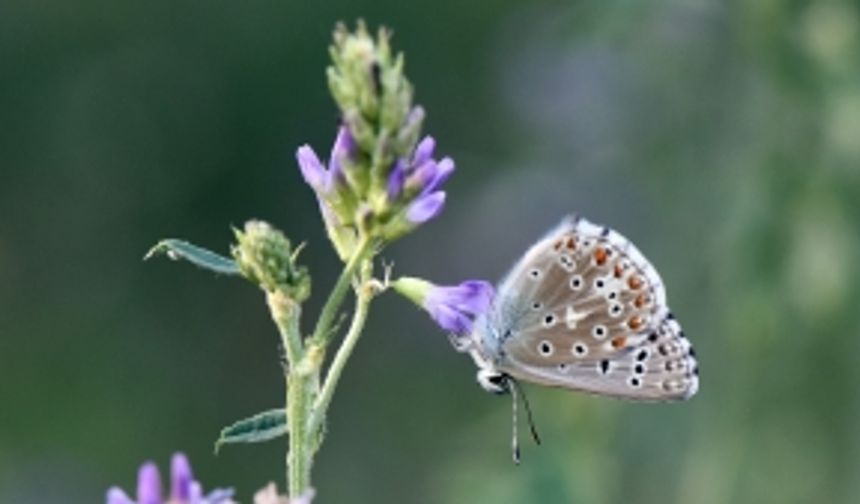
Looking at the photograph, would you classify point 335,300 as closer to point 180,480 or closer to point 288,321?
point 288,321

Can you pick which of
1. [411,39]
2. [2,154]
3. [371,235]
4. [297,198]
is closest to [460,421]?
[297,198]

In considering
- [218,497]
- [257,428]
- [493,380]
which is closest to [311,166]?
[257,428]

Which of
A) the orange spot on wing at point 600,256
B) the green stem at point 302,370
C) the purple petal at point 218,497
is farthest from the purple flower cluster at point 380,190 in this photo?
the purple petal at point 218,497

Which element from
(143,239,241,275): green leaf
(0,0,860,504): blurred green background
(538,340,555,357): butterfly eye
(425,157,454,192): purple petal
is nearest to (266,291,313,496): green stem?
(143,239,241,275): green leaf

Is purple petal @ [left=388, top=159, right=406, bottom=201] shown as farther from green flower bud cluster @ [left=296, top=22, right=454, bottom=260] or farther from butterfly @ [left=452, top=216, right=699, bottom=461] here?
butterfly @ [left=452, top=216, right=699, bottom=461]

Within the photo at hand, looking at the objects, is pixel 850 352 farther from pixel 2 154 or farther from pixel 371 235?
pixel 2 154

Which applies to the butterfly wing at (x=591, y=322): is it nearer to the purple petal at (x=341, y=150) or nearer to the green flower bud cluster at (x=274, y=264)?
the purple petal at (x=341, y=150)
